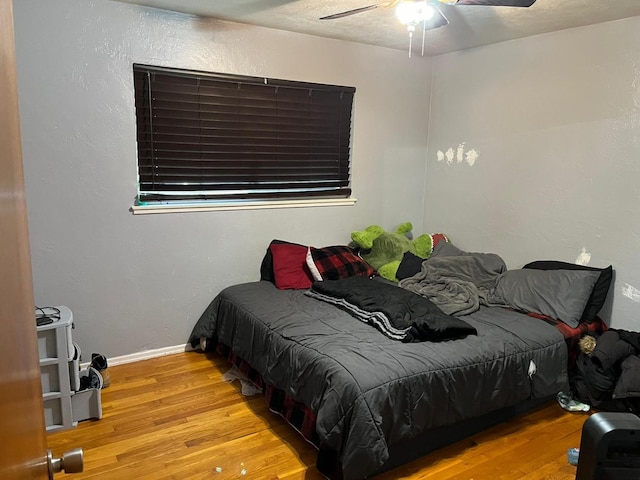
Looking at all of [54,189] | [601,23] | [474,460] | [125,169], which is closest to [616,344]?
[474,460]

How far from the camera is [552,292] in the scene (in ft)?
10.0

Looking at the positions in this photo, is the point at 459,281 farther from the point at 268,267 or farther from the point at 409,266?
the point at 268,267

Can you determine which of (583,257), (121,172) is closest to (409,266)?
(583,257)

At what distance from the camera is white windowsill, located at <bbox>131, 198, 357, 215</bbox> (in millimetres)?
3123

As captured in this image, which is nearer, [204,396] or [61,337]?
[61,337]

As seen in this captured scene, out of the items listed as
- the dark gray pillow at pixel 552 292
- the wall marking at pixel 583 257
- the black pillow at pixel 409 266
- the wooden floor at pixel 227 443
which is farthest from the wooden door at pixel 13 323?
the wall marking at pixel 583 257

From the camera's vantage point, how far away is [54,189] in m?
2.81

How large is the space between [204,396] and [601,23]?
3.41m

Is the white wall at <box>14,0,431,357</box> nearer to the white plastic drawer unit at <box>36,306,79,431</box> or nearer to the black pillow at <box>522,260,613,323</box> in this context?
the white plastic drawer unit at <box>36,306,79,431</box>

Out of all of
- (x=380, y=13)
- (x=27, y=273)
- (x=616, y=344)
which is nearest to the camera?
(x=27, y=273)

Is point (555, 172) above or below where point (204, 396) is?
above

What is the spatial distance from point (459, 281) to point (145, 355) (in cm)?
225

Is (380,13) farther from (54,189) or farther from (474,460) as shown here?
(474,460)

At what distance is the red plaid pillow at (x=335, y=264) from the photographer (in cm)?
347
